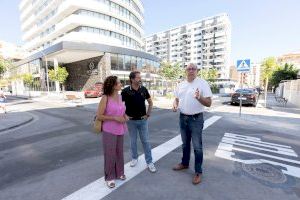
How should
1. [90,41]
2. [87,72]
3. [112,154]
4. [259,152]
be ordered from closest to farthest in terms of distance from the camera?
1. [112,154]
2. [259,152]
3. [90,41]
4. [87,72]

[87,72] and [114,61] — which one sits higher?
[114,61]

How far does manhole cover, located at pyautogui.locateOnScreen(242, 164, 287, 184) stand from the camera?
3.67 meters

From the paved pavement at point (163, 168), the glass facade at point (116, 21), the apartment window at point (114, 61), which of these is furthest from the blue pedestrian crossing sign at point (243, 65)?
the glass facade at point (116, 21)

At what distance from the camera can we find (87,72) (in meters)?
35.7

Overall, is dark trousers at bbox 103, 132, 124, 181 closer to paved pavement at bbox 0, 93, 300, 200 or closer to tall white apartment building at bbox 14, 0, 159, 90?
paved pavement at bbox 0, 93, 300, 200

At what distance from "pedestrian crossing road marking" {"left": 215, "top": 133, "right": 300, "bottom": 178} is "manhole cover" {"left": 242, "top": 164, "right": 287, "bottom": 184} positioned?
6.9 inches

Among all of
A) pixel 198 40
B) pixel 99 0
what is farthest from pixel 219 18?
pixel 99 0

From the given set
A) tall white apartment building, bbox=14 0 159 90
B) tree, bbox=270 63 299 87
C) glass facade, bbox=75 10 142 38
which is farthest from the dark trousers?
tree, bbox=270 63 299 87

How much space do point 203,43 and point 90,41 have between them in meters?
64.7

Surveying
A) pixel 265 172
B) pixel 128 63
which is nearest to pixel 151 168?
pixel 265 172

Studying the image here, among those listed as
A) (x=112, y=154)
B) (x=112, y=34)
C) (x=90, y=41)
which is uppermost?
(x=112, y=34)

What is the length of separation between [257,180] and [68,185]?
3338 mm

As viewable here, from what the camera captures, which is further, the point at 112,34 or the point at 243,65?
the point at 112,34

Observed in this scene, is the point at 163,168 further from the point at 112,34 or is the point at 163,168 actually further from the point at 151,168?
the point at 112,34
